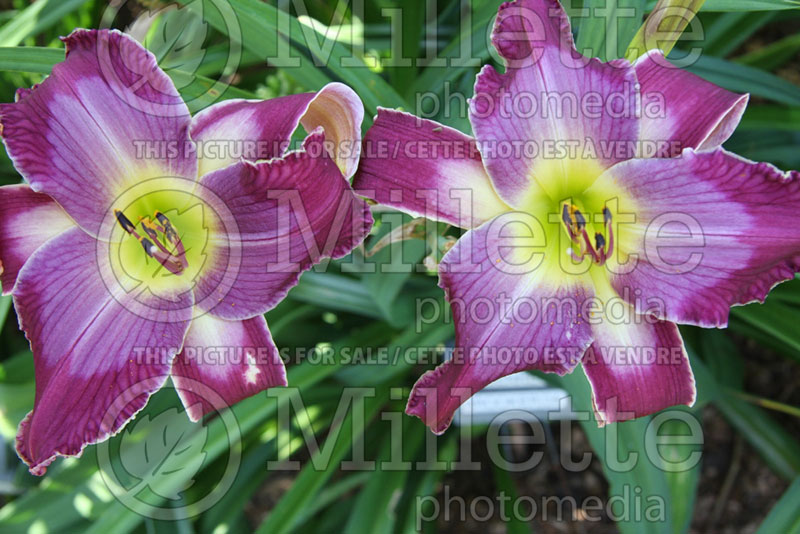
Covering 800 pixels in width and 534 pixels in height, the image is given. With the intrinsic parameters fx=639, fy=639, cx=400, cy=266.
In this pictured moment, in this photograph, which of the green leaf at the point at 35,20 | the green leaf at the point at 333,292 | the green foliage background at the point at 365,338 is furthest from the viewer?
the green leaf at the point at 333,292

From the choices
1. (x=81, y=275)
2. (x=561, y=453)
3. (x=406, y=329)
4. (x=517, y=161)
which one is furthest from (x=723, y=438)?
(x=81, y=275)

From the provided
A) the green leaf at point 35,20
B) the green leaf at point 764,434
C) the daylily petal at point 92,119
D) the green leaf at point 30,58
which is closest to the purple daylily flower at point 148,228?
the daylily petal at point 92,119

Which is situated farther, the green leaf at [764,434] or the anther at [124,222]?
the green leaf at [764,434]

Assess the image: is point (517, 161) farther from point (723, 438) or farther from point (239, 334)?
point (723, 438)

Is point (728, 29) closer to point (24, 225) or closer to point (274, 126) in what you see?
point (274, 126)

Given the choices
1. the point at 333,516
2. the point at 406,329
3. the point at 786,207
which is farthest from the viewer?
the point at 333,516

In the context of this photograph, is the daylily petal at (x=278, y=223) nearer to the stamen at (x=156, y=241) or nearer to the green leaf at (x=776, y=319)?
the stamen at (x=156, y=241)

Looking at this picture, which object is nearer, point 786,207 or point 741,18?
point 786,207
